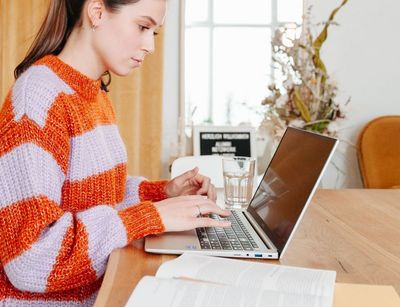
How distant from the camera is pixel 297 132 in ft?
4.28

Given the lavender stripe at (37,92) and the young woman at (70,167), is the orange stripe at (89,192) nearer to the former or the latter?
the young woman at (70,167)

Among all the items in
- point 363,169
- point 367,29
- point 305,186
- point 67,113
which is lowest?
point 363,169

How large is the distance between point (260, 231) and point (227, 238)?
0.11 meters

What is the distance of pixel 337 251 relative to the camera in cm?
108

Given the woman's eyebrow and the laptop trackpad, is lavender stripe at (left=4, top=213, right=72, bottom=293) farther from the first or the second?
the woman's eyebrow

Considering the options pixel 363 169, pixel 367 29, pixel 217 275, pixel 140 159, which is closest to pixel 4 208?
pixel 217 275

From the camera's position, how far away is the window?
126 inches

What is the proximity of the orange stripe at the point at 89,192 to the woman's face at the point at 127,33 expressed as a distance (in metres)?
0.24

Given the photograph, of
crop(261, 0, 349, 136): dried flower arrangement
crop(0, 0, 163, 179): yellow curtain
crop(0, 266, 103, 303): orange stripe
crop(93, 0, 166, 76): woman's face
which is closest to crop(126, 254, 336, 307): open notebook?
crop(0, 266, 103, 303): orange stripe

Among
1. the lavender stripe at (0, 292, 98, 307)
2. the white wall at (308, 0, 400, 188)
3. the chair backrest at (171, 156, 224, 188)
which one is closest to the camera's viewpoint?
the lavender stripe at (0, 292, 98, 307)

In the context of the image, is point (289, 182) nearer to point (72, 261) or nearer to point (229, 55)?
point (72, 261)

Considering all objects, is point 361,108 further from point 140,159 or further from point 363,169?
point 140,159

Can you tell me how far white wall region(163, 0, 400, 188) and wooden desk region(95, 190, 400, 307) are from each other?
5.62 ft

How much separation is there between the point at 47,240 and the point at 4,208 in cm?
10
